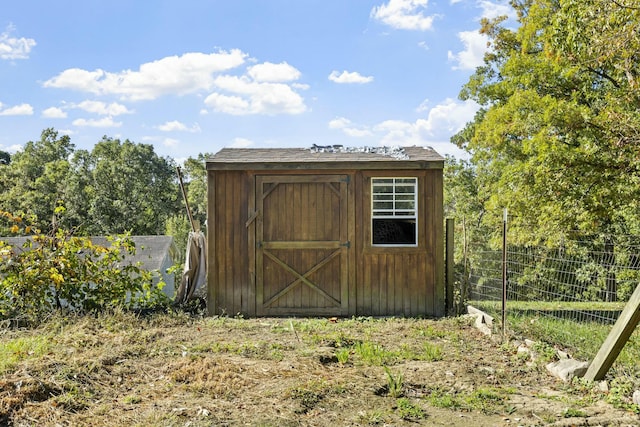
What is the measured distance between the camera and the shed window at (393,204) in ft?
30.3

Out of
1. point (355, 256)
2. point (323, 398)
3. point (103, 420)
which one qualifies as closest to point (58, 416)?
point (103, 420)

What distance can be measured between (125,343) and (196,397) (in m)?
2.28

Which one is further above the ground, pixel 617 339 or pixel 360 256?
pixel 360 256

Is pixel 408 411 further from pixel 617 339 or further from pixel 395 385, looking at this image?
pixel 617 339

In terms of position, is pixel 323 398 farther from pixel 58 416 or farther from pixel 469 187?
pixel 469 187

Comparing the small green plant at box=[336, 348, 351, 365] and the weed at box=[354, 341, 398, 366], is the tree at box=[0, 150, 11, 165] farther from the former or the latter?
the small green plant at box=[336, 348, 351, 365]

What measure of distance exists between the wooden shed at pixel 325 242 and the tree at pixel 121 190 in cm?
1936

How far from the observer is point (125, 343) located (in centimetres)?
667

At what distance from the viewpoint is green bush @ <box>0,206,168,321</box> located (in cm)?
833

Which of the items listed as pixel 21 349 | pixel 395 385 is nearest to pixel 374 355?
pixel 395 385

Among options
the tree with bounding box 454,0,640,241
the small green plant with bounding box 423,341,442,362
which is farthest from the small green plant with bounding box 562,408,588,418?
the tree with bounding box 454,0,640,241

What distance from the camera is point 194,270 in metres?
10.1

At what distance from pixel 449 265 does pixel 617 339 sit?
4.34m

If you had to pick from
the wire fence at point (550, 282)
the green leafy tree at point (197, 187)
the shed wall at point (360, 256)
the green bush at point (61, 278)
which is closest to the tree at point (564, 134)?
the wire fence at point (550, 282)
